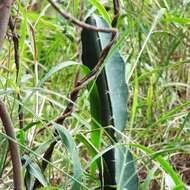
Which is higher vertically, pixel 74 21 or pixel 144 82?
pixel 74 21

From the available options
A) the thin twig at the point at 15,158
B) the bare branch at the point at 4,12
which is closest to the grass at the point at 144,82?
the thin twig at the point at 15,158

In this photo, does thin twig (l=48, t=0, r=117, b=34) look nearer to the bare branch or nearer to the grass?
the bare branch

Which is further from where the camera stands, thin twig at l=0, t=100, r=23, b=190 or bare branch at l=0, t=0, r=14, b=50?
thin twig at l=0, t=100, r=23, b=190

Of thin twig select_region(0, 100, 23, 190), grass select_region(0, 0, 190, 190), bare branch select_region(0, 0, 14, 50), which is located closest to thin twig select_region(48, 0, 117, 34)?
bare branch select_region(0, 0, 14, 50)

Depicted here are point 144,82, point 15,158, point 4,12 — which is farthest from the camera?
point 144,82

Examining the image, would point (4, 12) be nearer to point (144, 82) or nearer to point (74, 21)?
point (74, 21)

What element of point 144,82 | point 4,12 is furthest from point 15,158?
point 144,82

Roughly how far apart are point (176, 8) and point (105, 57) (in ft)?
2.42

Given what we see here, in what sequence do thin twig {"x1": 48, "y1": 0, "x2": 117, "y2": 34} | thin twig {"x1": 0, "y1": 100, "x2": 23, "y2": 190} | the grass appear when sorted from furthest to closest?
1. the grass
2. thin twig {"x1": 0, "y1": 100, "x2": 23, "y2": 190}
3. thin twig {"x1": 48, "y1": 0, "x2": 117, "y2": 34}

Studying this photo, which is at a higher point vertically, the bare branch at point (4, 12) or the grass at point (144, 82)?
the bare branch at point (4, 12)

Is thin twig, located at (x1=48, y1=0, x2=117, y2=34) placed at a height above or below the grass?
above

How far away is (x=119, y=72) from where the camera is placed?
911mm

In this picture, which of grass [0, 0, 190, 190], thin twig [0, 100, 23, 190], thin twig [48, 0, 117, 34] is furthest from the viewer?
grass [0, 0, 190, 190]

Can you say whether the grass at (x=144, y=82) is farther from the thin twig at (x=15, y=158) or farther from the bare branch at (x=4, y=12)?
the bare branch at (x=4, y=12)
